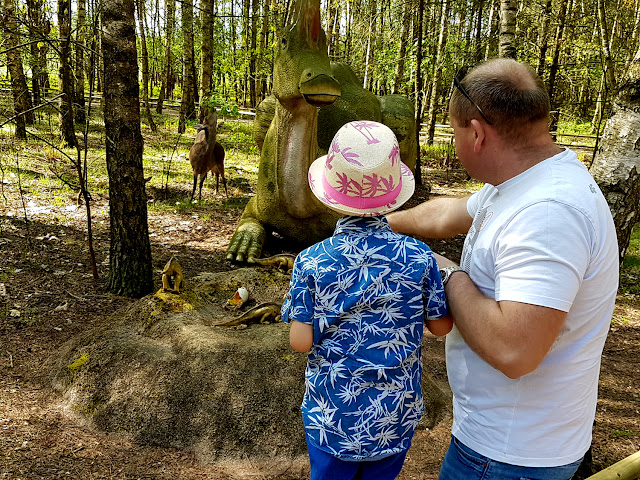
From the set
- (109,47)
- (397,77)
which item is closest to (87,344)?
(109,47)

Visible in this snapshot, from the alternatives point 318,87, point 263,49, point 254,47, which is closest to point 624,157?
point 318,87

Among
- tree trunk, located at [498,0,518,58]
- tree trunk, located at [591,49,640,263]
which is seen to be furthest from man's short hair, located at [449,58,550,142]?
tree trunk, located at [498,0,518,58]

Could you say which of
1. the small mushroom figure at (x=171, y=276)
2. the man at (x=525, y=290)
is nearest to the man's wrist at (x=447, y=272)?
the man at (x=525, y=290)

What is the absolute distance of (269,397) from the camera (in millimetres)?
3246

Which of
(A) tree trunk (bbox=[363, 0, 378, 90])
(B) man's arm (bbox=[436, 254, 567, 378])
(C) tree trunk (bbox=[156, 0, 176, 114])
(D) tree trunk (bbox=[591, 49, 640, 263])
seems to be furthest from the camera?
(C) tree trunk (bbox=[156, 0, 176, 114])

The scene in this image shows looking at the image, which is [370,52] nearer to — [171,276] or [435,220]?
[171,276]

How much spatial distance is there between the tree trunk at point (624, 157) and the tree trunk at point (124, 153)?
3.42 metres

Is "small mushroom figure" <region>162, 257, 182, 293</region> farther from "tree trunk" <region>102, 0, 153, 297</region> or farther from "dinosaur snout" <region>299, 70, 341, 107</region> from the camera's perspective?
"dinosaur snout" <region>299, 70, 341, 107</region>

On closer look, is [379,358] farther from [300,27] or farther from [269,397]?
[300,27]

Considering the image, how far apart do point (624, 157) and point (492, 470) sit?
1869 millimetres

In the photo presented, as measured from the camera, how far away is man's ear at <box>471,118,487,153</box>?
4.71ft

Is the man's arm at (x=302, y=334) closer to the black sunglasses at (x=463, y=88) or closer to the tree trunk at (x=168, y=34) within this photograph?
the black sunglasses at (x=463, y=88)

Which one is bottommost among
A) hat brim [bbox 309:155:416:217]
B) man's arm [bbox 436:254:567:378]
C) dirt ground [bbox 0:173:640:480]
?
dirt ground [bbox 0:173:640:480]

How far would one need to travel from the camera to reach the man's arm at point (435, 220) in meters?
1.97
